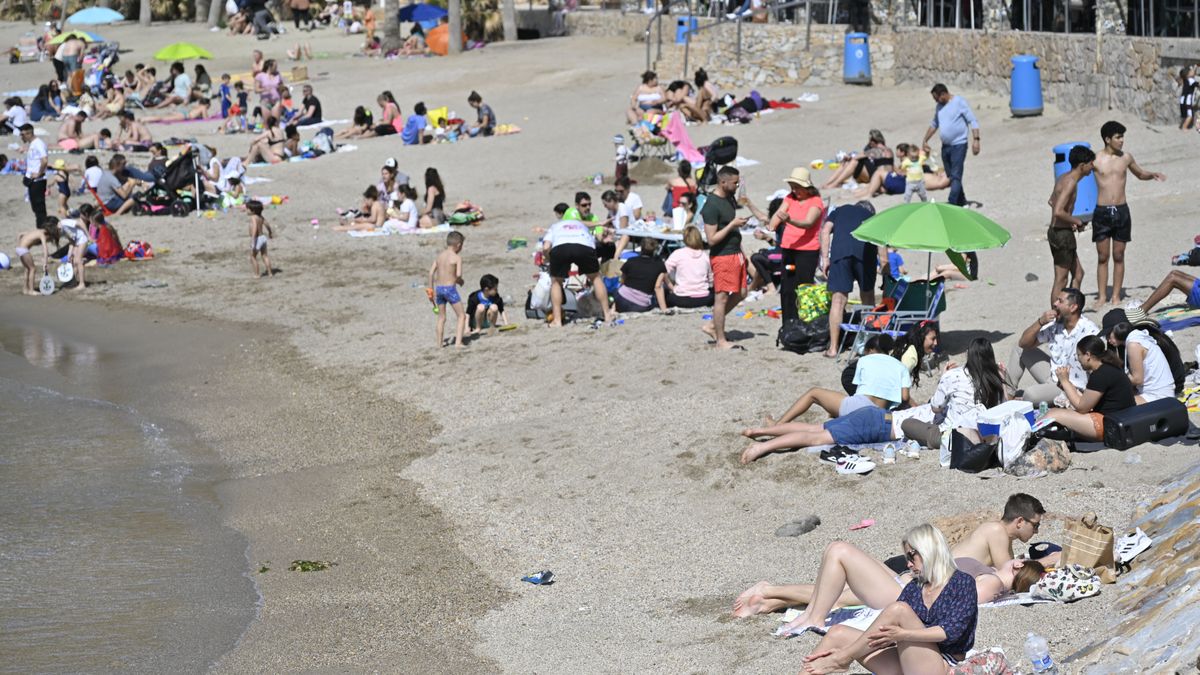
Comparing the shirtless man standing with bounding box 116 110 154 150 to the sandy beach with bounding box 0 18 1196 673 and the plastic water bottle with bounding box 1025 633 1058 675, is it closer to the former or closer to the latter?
the sandy beach with bounding box 0 18 1196 673

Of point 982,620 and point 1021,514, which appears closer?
point 982,620

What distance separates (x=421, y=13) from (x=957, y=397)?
90.3 ft

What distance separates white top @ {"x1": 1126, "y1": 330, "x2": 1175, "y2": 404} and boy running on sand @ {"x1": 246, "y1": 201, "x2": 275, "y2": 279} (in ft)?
36.1

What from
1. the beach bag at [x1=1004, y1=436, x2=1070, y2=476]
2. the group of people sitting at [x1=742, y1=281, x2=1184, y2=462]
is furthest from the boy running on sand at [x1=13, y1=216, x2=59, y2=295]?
the beach bag at [x1=1004, y1=436, x2=1070, y2=476]

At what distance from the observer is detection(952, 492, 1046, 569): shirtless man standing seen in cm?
745

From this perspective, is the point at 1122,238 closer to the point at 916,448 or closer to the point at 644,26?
the point at 916,448

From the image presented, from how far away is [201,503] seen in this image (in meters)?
10.9

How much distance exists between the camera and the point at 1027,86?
69.7ft

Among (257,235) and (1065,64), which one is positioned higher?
(1065,64)

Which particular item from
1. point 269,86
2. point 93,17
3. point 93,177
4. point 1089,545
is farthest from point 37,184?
point 93,17

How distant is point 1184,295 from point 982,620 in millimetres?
5853

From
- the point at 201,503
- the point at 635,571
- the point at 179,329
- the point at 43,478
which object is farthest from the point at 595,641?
the point at 179,329

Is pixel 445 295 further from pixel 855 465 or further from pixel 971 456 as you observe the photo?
pixel 971 456

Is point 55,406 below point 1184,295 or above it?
below
